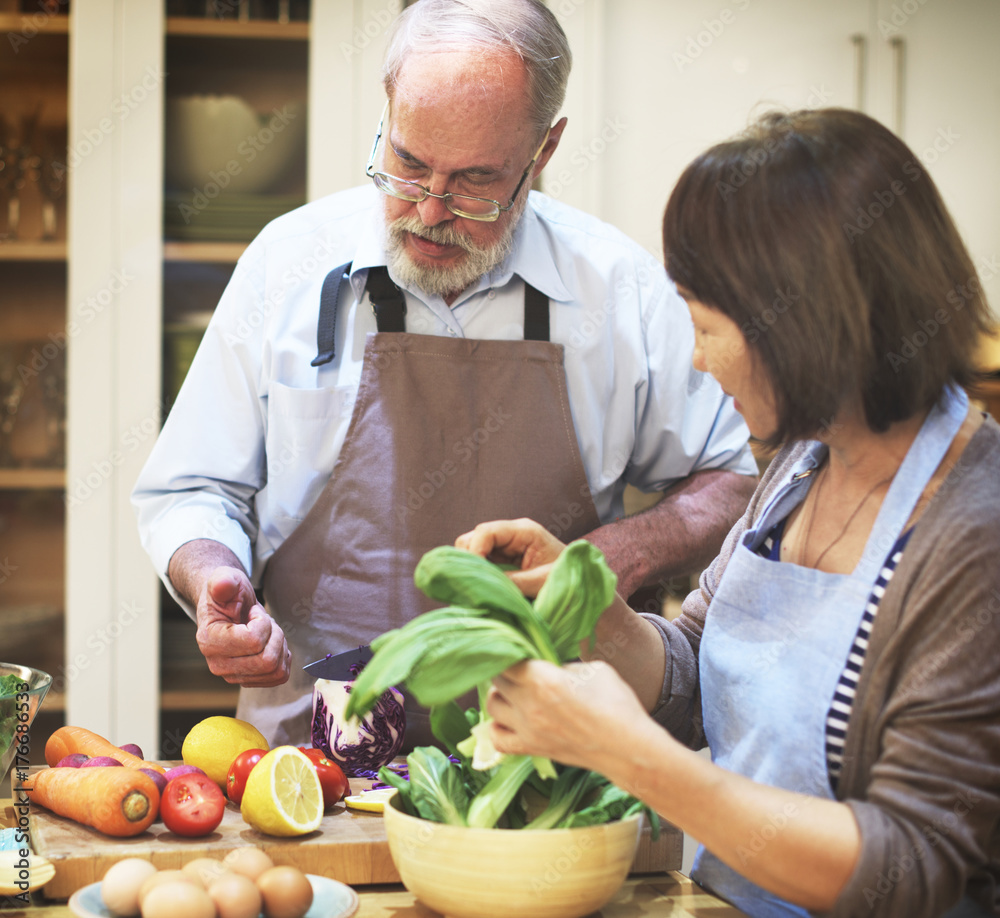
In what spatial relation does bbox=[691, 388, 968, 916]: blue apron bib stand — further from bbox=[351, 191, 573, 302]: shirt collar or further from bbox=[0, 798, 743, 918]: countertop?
bbox=[351, 191, 573, 302]: shirt collar

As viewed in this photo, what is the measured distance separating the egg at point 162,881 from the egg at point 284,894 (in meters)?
0.05

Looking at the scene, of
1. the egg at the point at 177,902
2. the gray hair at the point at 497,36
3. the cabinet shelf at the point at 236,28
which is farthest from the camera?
the cabinet shelf at the point at 236,28

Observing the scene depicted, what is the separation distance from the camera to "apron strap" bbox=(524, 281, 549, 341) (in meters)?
1.67

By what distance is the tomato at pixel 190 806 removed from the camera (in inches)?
41.3

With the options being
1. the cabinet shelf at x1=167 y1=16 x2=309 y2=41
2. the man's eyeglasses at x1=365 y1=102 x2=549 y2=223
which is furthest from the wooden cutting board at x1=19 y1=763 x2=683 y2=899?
the cabinet shelf at x1=167 y1=16 x2=309 y2=41

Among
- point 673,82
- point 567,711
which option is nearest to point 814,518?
point 567,711

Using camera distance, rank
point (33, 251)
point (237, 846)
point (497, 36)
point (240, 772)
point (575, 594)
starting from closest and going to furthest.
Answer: point (575, 594)
point (237, 846)
point (240, 772)
point (497, 36)
point (33, 251)

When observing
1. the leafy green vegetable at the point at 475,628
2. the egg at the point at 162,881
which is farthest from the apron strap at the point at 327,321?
the egg at the point at 162,881

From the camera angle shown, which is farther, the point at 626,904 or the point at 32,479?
the point at 32,479

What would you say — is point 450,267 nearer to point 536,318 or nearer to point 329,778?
point 536,318

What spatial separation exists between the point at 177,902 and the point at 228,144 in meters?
1.99

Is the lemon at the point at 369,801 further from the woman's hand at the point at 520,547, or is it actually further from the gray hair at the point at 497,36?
the gray hair at the point at 497,36

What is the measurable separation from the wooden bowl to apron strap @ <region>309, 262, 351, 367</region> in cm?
87

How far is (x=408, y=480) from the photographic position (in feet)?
5.23
